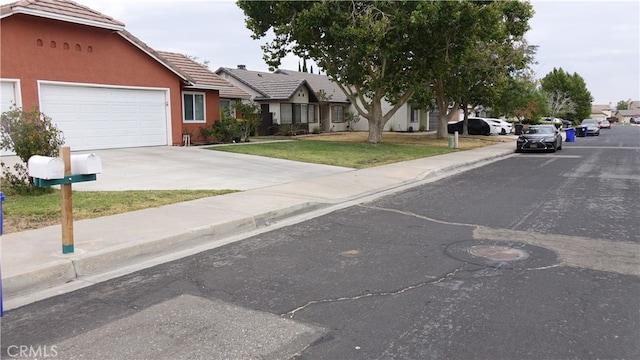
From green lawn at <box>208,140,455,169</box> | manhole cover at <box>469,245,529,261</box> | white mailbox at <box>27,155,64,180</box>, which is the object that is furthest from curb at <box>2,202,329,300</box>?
green lawn at <box>208,140,455,169</box>

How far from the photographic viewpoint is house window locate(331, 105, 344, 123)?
39.0 meters

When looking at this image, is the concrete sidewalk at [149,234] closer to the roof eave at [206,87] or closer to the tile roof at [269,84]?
the roof eave at [206,87]

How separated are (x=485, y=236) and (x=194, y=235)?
434 centimetres

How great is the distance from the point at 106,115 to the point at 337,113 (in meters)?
23.6

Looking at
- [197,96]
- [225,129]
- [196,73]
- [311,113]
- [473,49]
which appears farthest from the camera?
[311,113]

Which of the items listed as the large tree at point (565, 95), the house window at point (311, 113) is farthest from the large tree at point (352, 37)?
the large tree at point (565, 95)

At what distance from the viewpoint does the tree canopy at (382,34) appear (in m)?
19.9

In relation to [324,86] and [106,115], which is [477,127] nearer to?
[324,86]

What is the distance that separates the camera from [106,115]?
18234 millimetres

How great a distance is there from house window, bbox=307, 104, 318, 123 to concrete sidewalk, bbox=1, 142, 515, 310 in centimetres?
2399

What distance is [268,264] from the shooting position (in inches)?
232

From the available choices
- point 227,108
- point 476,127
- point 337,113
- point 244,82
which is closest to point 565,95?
point 476,127

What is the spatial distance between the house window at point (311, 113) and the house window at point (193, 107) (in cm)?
1360

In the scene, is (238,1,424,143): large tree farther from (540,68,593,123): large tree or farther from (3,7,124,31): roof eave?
(540,68,593,123): large tree
